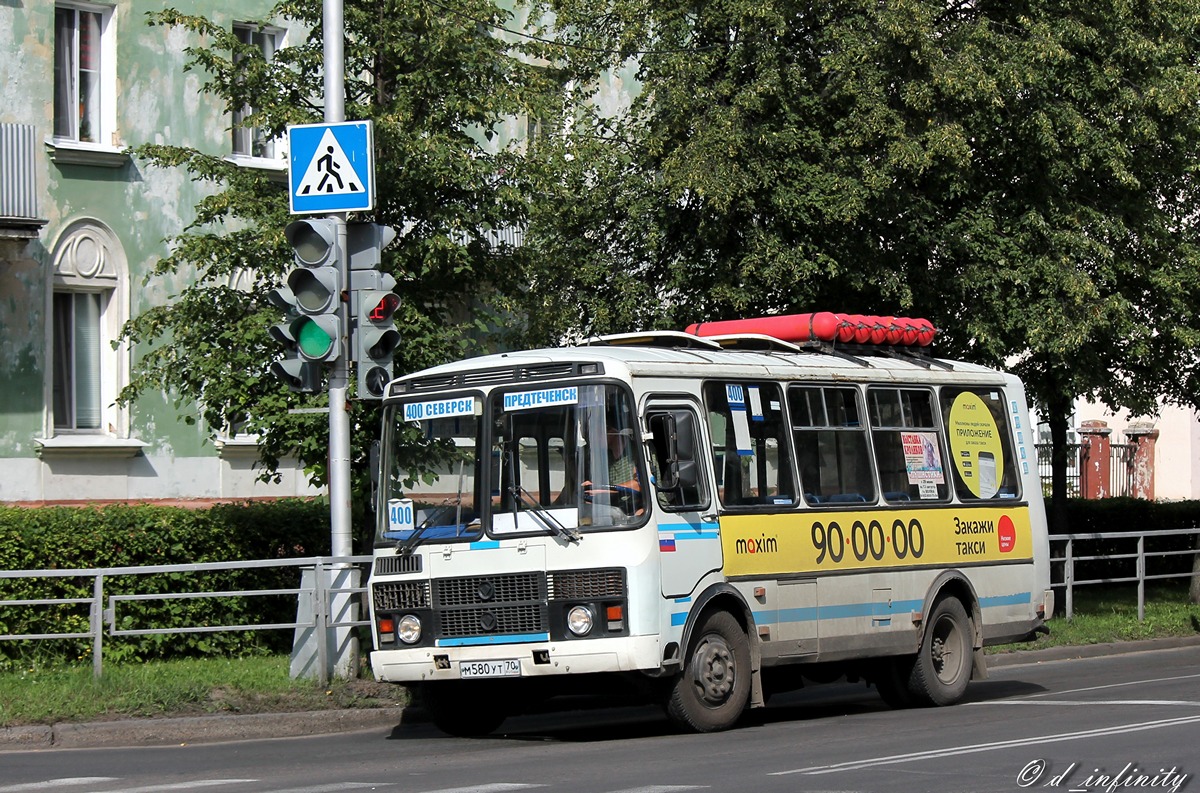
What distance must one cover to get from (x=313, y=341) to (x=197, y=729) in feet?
10.8

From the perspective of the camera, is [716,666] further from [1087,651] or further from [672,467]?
[1087,651]

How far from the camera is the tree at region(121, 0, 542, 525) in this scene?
55.9 ft

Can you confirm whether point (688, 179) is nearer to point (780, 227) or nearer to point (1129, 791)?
point (780, 227)

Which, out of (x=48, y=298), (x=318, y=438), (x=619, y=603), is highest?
(x=48, y=298)

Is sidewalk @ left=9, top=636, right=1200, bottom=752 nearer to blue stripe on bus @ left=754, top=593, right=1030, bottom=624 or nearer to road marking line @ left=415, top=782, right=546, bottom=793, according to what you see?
blue stripe on bus @ left=754, top=593, right=1030, bottom=624

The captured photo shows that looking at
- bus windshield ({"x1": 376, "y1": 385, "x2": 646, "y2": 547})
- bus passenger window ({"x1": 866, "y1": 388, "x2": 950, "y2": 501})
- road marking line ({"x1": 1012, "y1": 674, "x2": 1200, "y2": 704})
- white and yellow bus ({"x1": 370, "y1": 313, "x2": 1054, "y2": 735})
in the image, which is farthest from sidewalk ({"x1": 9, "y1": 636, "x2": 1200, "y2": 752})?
road marking line ({"x1": 1012, "y1": 674, "x2": 1200, "y2": 704})

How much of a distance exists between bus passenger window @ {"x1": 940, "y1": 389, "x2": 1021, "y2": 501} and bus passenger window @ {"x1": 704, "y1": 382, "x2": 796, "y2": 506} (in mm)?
2555

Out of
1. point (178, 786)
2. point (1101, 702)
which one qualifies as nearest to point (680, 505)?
point (178, 786)

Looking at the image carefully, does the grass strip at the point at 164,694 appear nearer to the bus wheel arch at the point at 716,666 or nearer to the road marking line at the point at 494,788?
the bus wheel arch at the point at 716,666

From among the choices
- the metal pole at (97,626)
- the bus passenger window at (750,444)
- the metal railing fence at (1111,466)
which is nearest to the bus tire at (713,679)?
the bus passenger window at (750,444)

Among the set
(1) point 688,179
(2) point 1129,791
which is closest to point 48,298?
(1) point 688,179

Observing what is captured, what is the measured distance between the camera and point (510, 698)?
45.0ft

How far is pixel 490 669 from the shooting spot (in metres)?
12.4

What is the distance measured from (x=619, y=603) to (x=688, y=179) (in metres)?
8.68
